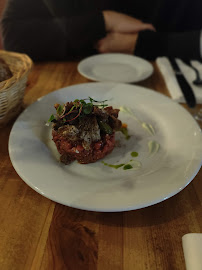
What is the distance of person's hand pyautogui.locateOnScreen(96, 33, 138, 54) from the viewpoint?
2070 millimetres

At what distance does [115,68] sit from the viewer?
1.77 metres

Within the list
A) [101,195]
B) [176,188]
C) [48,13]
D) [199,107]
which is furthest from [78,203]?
[48,13]

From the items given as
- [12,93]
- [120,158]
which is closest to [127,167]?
[120,158]

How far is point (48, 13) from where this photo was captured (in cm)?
213

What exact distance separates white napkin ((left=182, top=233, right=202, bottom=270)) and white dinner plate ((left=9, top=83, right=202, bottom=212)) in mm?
132

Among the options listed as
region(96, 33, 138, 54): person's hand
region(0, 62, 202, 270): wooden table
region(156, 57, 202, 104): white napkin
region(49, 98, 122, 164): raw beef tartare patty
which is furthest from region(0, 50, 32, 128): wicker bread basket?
region(96, 33, 138, 54): person's hand

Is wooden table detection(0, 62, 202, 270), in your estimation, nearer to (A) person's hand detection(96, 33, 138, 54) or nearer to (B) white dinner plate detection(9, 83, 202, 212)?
(B) white dinner plate detection(9, 83, 202, 212)

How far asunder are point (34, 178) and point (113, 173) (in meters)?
0.31

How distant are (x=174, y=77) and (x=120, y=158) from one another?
0.83 meters

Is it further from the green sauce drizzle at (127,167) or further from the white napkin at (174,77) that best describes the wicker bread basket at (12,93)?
the white napkin at (174,77)

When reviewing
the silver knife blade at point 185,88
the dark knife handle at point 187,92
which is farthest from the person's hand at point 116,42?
the dark knife handle at point 187,92

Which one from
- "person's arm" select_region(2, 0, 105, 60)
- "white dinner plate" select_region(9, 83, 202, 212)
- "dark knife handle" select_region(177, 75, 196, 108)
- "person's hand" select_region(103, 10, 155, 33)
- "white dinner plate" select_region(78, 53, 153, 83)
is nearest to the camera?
"white dinner plate" select_region(9, 83, 202, 212)

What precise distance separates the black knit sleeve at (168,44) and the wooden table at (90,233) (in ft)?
4.60

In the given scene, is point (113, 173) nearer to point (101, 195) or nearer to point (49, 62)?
point (101, 195)
